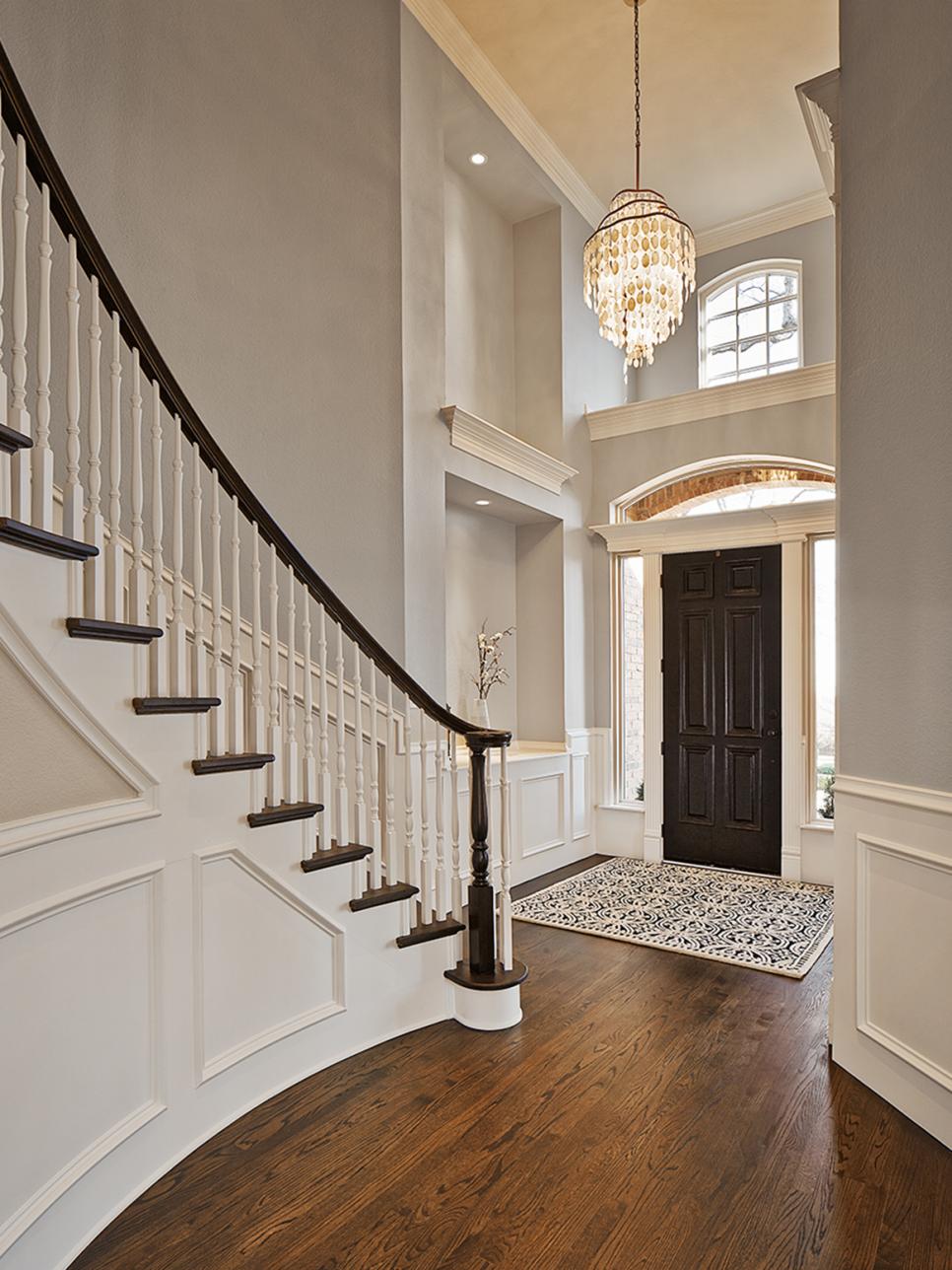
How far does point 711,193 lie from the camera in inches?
247

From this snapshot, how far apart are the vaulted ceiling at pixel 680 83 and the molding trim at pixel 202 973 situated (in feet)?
16.2

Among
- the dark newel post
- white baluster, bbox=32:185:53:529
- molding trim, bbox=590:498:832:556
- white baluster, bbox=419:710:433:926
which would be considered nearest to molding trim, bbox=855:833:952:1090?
the dark newel post

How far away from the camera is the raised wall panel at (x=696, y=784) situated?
573cm

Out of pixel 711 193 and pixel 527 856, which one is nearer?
pixel 527 856

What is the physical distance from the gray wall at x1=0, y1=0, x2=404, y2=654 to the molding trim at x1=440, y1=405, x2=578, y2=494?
53 centimetres

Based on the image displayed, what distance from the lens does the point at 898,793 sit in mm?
2607

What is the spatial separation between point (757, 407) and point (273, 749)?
14.9 feet

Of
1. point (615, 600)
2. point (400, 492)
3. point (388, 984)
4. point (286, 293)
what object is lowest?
point (388, 984)

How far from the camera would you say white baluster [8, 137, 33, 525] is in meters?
1.82

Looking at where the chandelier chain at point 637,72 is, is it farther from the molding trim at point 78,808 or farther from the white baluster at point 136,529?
the molding trim at point 78,808

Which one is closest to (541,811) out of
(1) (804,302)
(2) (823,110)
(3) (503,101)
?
(2) (823,110)

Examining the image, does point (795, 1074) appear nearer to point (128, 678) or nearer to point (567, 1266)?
point (567, 1266)

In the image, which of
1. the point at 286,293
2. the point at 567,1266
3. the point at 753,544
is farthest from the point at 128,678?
the point at 753,544

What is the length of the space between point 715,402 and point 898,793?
3.97 meters
